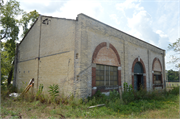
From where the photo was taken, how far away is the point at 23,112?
739 cm

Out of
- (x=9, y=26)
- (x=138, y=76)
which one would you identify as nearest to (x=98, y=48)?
(x=138, y=76)

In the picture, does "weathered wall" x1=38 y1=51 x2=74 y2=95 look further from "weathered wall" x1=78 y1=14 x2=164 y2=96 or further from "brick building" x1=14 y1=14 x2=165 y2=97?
"weathered wall" x1=78 y1=14 x2=164 y2=96

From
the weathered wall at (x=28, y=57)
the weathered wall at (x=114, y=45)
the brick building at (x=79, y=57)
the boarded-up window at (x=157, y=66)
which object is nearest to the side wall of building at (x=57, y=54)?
the brick building at (x=79, y=57)

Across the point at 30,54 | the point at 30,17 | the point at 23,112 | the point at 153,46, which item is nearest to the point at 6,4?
the point at 30,17

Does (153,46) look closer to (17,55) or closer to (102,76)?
(102,76)

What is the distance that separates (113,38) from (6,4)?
13.8 m

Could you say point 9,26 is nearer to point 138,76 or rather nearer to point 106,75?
point 106,75

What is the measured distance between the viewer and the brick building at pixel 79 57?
972 centimetres

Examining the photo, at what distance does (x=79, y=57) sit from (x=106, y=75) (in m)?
3.23

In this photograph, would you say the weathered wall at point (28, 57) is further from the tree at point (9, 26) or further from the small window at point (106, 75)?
the small window at point (106, 75)

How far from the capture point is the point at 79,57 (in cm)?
948

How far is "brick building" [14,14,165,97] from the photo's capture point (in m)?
9.72

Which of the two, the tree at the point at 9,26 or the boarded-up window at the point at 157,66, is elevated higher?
the tree at the point at 9,26

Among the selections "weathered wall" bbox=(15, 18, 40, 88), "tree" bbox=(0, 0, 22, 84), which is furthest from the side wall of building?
"tree" bbox=(0, 0, 22, 84)
